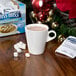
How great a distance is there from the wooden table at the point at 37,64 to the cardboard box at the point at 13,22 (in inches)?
4.0

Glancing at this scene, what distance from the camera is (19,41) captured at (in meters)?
0.65

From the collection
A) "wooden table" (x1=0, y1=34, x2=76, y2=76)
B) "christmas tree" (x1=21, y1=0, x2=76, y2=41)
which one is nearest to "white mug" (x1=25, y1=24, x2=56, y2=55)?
"wooden table" (x1=0, y1=34, x2=76, y2=76)

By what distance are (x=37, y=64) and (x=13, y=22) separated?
0.88 ft

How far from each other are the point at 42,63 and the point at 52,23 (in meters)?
0.22

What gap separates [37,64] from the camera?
51 cm

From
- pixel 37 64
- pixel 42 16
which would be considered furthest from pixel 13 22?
pixel 37 64

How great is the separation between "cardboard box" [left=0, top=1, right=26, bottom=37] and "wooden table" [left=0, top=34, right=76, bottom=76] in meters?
0.10

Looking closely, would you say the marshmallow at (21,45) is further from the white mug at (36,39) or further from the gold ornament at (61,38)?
the gold ornament at (61,38)

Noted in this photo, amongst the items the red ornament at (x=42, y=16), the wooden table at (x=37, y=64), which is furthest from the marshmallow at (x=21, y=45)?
the red ornament at (x=42, y=16)

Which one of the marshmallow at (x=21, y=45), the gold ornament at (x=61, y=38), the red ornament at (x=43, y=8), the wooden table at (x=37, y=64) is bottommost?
the wooden table at (x=37, y=64)

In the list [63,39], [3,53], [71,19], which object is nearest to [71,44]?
[63,39]

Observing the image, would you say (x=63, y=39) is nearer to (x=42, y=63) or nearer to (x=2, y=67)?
(x=42, y=63)

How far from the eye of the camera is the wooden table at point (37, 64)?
18.4 inches

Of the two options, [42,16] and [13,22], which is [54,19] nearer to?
[42,16]
